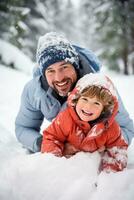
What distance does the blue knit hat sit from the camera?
3.00 m

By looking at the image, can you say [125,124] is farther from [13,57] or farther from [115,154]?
[13,57]

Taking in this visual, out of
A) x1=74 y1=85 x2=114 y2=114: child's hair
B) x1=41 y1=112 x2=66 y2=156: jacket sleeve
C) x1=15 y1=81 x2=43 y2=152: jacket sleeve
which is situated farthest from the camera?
x1=15 y1=81 x2=43 y2=152: jacket sleeve

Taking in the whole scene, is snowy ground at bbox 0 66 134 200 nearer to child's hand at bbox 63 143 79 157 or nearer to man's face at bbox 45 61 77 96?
child's hand at bbox 63 143 79 157

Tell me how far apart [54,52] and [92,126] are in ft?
2.78

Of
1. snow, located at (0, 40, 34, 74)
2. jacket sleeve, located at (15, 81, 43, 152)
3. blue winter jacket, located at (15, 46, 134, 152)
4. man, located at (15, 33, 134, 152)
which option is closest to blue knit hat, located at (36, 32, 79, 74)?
man, located at (15, 33, 134, 152)

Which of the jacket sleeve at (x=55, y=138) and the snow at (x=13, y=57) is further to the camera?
the snow at (x=13, y=57)

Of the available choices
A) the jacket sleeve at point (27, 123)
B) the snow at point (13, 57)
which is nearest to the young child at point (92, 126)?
the jacket sleeve at point (27, 123)

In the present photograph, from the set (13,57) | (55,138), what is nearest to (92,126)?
(55,138)

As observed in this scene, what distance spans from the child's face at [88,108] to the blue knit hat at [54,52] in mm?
630

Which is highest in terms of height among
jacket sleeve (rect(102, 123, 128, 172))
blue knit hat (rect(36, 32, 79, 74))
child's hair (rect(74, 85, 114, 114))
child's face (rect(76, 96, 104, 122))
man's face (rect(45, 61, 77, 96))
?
blue knit hat (rect(36, 32, 79, 74))

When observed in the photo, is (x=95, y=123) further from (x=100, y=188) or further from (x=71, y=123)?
(x=100, y=188)

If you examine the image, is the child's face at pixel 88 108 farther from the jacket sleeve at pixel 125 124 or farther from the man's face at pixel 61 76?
the jacket sleeve at pixel 125 124

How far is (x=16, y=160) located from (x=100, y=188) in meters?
0.71

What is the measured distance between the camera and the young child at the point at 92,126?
8.18ft
